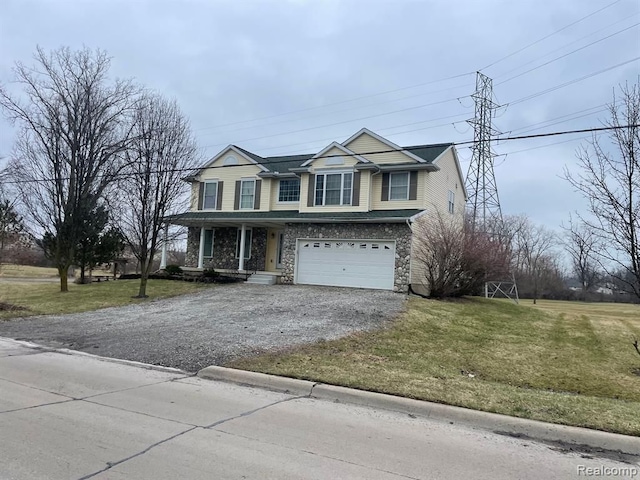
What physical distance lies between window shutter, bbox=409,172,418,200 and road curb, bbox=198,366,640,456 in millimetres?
15287

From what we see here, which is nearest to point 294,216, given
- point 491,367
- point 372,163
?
point 372,163

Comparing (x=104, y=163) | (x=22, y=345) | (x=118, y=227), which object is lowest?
(x=22, y=345)

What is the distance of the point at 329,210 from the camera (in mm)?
22547

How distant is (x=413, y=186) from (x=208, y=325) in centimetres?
1264

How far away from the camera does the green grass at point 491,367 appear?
634 centimetres

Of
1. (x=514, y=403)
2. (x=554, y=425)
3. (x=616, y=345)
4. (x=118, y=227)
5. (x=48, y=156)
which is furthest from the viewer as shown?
(x=48, y=156)

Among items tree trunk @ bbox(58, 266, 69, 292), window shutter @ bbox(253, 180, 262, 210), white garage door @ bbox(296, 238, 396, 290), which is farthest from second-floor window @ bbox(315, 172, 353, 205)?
tree trunk @ bbox(58, 266, 69, 292)

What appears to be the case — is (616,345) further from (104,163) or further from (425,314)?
(104,163)

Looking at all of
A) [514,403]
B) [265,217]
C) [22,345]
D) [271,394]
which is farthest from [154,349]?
[265,217]

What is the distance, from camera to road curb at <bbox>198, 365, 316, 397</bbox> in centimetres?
692

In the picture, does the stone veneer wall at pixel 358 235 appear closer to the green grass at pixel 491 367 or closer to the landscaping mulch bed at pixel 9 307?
the green grass at pixel 491 367

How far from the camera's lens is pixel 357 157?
22422mm

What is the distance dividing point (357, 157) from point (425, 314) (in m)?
10.3

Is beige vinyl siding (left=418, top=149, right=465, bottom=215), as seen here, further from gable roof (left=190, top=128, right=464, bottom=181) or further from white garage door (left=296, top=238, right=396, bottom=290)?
white garage door (left=296, top=238, right=396, bottom=290)
